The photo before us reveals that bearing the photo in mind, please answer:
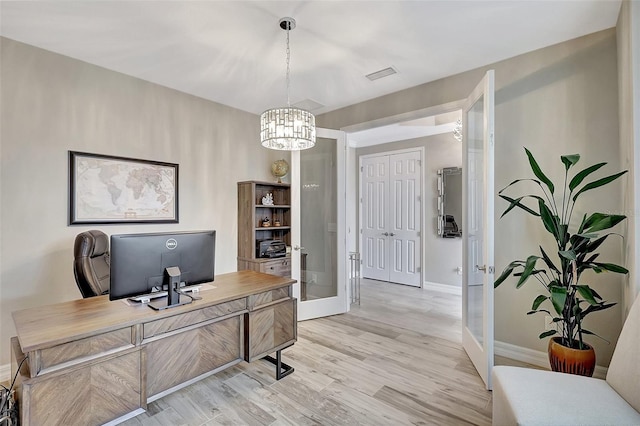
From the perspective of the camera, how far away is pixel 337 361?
2.64 metres

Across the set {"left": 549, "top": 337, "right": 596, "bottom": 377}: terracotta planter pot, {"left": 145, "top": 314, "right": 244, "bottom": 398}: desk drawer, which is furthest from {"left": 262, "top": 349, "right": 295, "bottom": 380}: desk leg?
{"left": 549, "top": 337, "right": 596, "bottom": 377}: terracotta planter pot

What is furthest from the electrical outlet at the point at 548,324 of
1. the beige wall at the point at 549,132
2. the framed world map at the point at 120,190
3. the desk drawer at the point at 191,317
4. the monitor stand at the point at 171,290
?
the framed world map at the point at 120,190

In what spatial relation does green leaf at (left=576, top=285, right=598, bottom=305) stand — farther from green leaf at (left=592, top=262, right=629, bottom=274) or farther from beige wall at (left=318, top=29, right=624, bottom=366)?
beige wall at (left=318, top=29, right=624, bottom=366)

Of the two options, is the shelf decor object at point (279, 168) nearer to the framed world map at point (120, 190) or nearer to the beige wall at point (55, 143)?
the beige wall at point (55, 143)

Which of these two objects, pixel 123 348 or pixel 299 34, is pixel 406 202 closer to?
pixel 299 34

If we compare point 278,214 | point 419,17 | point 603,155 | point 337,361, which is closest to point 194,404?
point 337,361

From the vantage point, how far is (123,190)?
3.05m

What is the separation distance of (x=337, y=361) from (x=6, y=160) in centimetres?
328

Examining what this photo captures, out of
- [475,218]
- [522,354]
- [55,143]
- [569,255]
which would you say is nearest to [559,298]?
[569,255]

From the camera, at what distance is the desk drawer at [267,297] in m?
2.11

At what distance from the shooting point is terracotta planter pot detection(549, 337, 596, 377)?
6.04 feet

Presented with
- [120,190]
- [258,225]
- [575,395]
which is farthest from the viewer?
[258,225]

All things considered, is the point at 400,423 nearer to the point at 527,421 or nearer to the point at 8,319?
the point at 527,421

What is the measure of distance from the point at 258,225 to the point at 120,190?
5.60 ft
